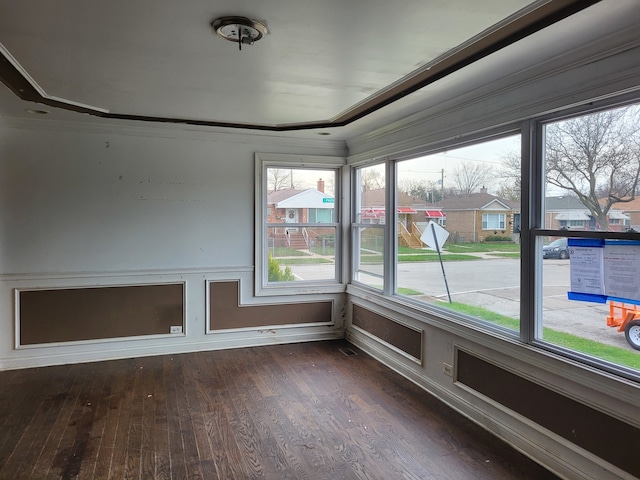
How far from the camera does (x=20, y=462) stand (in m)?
2.50

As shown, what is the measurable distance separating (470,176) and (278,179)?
7.58 feet

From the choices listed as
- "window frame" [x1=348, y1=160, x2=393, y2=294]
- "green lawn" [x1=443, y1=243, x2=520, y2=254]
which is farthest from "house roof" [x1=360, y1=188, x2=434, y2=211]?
"green lawn" [x1=443, y1=243, x2=520, y2=254]

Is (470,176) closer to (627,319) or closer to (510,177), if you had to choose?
(510,177)

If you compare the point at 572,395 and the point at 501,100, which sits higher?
the point at 501,100

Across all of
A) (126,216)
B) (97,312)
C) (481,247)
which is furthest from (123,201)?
(481,247)

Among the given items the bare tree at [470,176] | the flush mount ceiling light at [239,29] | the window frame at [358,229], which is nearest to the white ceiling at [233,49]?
the flush mount ceiling light at [239,29]

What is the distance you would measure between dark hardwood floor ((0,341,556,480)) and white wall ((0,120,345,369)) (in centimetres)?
54

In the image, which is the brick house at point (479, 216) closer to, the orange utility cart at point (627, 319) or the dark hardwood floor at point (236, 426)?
the orange utility cart at point (627, 319)

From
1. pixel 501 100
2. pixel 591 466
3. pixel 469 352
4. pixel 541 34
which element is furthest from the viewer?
pixel 469 352

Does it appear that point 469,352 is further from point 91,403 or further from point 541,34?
point 91,403

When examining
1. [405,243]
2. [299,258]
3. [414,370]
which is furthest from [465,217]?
[299,258]

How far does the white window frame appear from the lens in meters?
4.76

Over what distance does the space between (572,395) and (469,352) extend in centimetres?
83

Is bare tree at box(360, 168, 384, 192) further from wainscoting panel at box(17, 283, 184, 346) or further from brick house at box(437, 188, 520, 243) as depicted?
wainscoting panel at box(17, 283, 184, 346)
